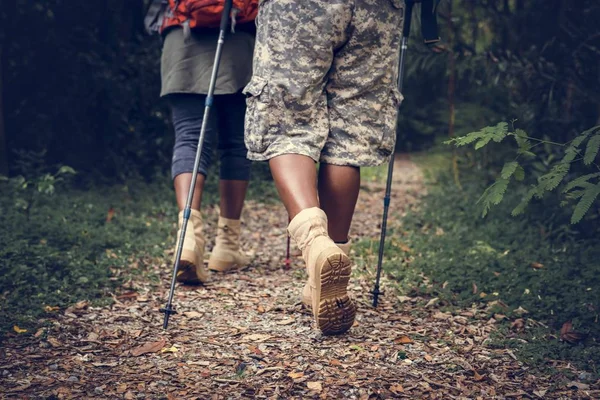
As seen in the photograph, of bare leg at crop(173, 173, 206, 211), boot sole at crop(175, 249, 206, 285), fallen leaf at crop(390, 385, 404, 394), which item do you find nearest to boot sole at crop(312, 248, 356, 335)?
fallen leaf at crop(390, 385, 404, 394)

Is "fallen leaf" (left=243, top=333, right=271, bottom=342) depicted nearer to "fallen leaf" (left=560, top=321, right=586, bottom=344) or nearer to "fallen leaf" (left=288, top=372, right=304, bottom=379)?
"fallen leaf" (left=288, top=372, right=304, bottom=379)

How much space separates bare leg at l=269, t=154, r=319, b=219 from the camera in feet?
8.64

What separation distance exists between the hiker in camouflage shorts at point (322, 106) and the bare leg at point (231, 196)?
92 centimetres

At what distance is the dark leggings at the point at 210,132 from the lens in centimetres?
344

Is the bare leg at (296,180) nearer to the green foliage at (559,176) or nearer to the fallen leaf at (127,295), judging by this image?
the green foliage at (559,176)

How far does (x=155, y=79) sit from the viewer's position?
5656 mm

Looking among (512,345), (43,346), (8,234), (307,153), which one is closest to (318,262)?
(307,153)

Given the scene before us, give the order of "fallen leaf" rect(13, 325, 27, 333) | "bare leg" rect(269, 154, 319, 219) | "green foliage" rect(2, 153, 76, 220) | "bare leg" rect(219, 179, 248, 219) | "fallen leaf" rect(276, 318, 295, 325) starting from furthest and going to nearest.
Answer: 1. "green foliage" rect(2, 153, 76, 220)
2. "bare leg" rect(219, 179, 248, 219)
3. "fallen leaf" rect(276, 318, 295, 325)
4. "fallen leaf" rect(13, 325, 27, 333)
5. "bare leg" rect(269, 154, 319, 219)

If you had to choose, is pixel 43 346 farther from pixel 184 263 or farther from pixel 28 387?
pixel 184 263

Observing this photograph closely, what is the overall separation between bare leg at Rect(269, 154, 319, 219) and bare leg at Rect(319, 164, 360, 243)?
153 mm

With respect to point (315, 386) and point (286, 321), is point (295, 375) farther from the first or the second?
point (286, 321)

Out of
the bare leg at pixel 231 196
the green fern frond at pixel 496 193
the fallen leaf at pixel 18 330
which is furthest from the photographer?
the bare leg at pixel 231 196

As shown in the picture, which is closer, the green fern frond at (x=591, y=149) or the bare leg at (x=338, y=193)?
the green fern frond at (x=591, y=149)

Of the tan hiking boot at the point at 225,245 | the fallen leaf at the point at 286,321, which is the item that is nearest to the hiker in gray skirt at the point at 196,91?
the tan hiking boot at the point at 225,245
